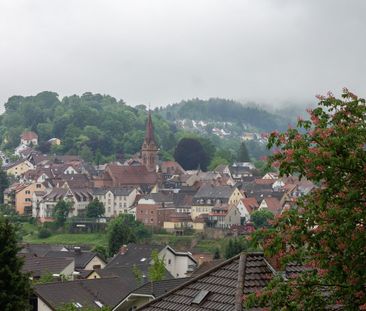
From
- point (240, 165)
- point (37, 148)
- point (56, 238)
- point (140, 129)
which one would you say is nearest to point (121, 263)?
point (56, 238)

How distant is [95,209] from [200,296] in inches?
3416

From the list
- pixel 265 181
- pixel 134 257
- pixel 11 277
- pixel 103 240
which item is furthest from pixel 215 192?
pixel 11 277

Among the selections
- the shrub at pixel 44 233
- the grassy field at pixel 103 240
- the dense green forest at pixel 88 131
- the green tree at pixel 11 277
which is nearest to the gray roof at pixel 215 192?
the grassy field at pixel 103 240

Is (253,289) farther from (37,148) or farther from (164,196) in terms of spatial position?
(37,148)

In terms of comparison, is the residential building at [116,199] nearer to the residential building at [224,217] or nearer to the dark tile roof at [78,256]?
the residential building at [224,217]

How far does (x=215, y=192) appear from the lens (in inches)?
4038

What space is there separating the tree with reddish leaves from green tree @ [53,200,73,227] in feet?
285

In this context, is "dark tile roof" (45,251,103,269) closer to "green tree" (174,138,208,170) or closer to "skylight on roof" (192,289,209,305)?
"skylight on roof" (192,289,209,305)

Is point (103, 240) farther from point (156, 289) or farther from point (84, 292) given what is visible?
point (156, 289)

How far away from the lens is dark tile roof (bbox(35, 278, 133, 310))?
102 feet

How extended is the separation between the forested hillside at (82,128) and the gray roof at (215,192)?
145 ft

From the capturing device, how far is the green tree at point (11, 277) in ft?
75.1

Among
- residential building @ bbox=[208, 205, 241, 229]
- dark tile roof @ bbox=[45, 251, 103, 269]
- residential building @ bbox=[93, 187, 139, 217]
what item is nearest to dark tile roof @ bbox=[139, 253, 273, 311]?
dark tile roof @ bbox=[45, 251, 103, 269]

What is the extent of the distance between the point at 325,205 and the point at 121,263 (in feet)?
141
